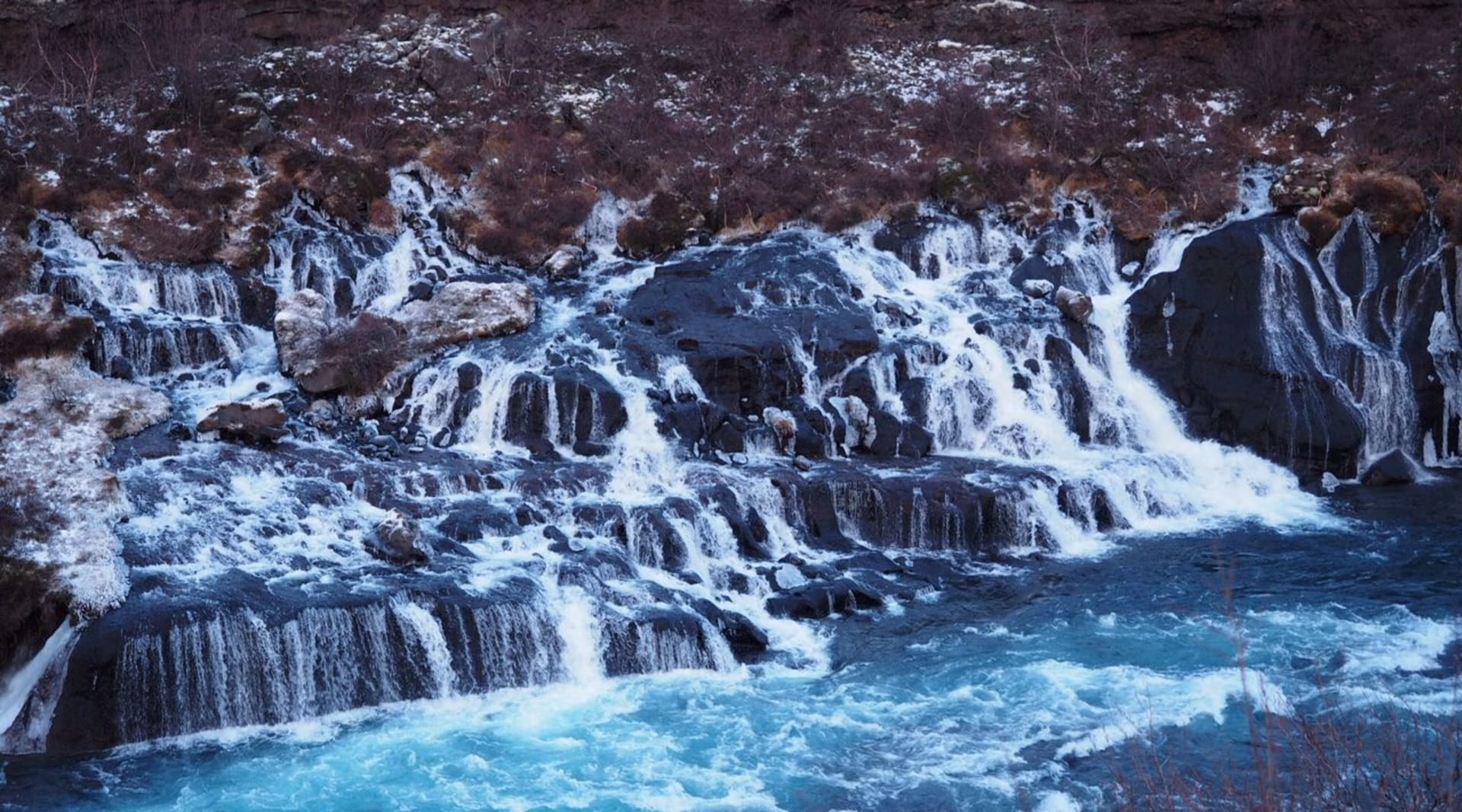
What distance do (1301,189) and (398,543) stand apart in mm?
18499

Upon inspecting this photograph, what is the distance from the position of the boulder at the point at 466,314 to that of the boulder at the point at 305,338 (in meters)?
1.39

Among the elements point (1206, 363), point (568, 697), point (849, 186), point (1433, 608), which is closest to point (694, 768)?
point (568, 697)

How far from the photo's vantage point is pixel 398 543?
1725 centimetres

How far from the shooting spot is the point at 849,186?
93.7 feet

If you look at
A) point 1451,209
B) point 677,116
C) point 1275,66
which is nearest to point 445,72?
point 677,116

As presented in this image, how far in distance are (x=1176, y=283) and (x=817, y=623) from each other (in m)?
11.2

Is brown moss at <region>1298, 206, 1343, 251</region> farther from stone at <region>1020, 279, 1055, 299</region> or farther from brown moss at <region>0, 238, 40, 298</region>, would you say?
brown moss at <region>0, 238, 40, 298</region>

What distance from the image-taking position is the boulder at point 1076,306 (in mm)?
24469

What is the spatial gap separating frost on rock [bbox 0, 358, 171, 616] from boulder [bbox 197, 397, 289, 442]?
3.46 ft

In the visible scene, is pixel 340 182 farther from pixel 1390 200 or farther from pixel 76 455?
pixel 1390 200

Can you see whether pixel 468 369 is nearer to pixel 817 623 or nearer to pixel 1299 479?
pixel 817 623

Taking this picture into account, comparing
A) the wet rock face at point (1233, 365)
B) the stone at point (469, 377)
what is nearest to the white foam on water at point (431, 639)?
the stone at point (469, 377)

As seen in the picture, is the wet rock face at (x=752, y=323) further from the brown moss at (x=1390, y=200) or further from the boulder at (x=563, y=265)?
the brown moss at (x=1390, y=200)

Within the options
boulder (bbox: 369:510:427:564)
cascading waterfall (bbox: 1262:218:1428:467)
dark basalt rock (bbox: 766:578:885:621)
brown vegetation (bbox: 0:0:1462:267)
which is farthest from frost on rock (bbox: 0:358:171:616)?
cascading waterfall (bbox: 1262:218:1428:467)
